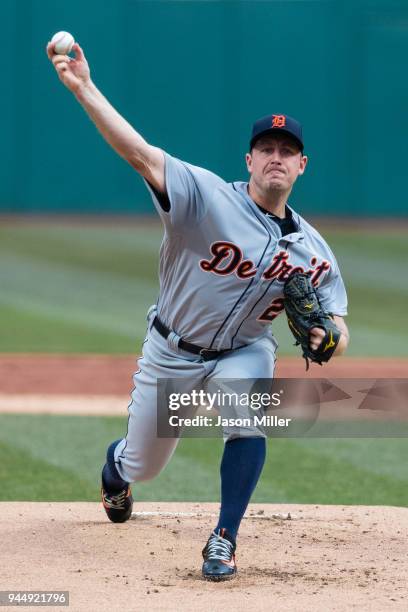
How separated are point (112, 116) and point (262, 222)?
0.81m

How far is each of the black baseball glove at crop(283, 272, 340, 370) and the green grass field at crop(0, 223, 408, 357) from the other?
687 centimetres

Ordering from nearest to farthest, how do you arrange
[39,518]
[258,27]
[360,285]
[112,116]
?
[112,116] < [39,518] < [360,285] < [258,27]

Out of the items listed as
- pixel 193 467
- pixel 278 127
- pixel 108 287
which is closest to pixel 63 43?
pixel 278 127

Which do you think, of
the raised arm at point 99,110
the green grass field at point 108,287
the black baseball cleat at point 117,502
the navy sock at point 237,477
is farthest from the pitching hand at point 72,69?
the green grass field at point 108,287

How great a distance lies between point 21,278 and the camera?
16.0m

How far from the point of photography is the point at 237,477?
427 centimetres

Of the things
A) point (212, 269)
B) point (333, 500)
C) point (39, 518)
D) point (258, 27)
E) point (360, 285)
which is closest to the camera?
point (212, 269)

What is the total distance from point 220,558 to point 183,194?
1321 mm

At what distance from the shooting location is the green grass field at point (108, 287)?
39.2 ft

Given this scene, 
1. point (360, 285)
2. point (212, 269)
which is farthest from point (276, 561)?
point (360, 285)

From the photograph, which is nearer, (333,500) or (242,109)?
(333,500)

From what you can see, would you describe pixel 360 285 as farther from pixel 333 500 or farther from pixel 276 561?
pixel 276 561

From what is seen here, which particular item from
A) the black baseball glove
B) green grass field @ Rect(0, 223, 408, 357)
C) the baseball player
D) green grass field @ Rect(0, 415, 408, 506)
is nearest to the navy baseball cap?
the baseball player

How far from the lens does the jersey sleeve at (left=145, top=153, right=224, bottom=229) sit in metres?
4.16
